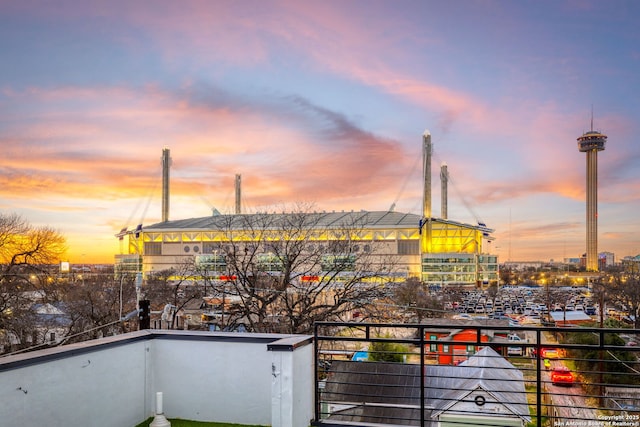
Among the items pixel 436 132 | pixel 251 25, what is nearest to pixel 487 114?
pixel 251 25

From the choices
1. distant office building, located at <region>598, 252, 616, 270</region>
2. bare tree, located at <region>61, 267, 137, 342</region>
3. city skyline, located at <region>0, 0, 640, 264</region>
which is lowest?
distant office building, located at <region>598, 252, 616, 270</region>

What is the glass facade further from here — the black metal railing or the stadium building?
the black metal railing

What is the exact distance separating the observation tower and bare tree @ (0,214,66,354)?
95.9 meters

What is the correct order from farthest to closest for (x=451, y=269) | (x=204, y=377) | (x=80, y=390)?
(x=451, y=269)
(x=204, y=377)
(x=80, y=390)

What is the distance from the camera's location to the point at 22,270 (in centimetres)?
1875

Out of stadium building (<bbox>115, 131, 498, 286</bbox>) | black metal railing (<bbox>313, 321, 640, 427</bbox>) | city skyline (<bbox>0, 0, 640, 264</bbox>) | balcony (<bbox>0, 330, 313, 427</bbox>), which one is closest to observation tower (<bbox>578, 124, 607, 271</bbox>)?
stadium building (<bbox>115, 131, 498, 286</bbox>)

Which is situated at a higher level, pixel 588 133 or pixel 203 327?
pixel 588 133

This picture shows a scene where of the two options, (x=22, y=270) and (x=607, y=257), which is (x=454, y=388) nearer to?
(x=22, y=270)

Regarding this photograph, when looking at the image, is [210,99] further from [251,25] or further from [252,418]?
[252,418]

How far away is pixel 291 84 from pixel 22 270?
12809 millimetres

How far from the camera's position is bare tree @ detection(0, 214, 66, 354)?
1669cm

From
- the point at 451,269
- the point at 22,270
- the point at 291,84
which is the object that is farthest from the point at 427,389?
the point at 451,269

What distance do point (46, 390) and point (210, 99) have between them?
62.8 ft

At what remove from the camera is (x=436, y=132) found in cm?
6450
